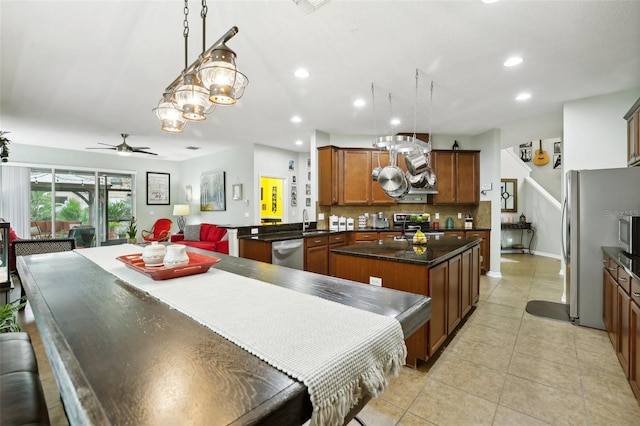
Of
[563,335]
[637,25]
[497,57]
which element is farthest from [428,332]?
[637,25]

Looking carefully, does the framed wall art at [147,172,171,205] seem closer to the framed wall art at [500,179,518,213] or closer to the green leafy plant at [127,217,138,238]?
the green leafy plant at [127,217,138,238]

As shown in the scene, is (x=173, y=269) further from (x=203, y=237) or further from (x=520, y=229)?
(x=520, y=229)

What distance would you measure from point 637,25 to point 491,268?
379cm

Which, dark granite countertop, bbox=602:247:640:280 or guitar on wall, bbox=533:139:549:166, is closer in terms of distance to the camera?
dark granite countertop, bbox=602:247:640:280

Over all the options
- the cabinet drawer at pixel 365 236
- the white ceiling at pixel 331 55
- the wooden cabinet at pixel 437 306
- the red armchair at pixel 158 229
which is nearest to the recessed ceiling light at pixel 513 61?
the white ceiling at pixel 331 55

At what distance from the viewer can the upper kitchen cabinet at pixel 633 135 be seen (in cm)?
283

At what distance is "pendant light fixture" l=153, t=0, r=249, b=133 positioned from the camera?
4.52ft

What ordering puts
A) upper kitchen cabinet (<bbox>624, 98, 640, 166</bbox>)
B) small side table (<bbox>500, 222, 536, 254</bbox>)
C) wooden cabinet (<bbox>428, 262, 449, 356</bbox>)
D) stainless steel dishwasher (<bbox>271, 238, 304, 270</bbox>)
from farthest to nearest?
small side table (<bbox>500, 222, 536, 254</bbox>), stainless steel dishwasher (<bbox>271, 238, 304, 270</bbox>), upper kitchen cabinet (<bbox>624, 98, 640, 166</bbox>), wooden cabinet (<bbox>428, 262, 449, 356</bbox>)

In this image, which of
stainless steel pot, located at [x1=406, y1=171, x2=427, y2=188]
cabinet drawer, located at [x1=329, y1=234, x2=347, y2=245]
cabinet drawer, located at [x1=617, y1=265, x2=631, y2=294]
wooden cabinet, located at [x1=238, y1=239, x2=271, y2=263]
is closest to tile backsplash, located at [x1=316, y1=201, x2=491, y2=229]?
cabinet drawer, located at [x1=329, y1=234, x2=347, y2=245]

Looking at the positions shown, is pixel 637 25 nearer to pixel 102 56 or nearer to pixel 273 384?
pixel 273 384

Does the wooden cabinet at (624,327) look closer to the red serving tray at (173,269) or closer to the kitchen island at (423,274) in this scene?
the kitchen island at (423,274)

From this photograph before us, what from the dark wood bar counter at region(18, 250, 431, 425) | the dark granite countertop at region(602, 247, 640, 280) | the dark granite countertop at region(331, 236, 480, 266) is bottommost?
the dark granite countertop at region(602, 247, 640, 280)

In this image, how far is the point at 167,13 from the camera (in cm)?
202

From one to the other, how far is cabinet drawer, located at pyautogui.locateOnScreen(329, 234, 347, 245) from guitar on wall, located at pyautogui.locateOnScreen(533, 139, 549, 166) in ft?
20.0
